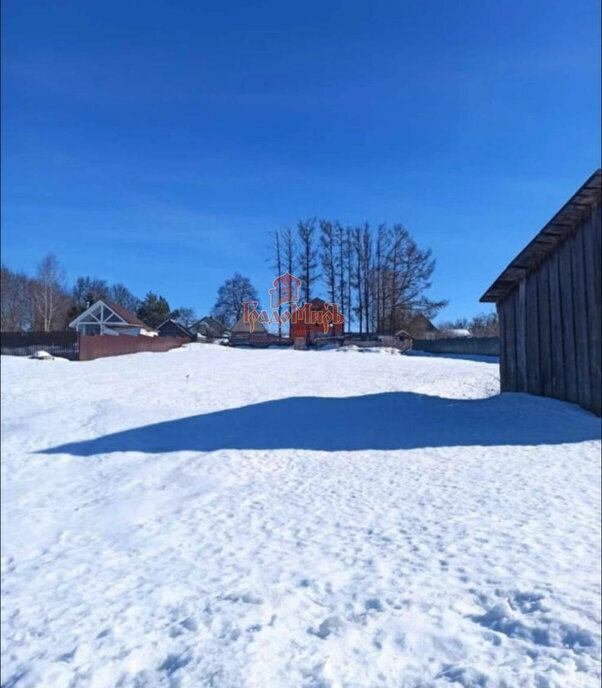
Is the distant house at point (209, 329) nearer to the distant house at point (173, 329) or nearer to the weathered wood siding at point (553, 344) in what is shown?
the distant house at point (173, 329)

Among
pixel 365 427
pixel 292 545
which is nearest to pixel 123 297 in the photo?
pixel 292 545

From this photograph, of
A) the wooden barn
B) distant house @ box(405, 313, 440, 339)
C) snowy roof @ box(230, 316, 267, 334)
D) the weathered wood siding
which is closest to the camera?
snowy roof @ box(230, 316, 267, 334)

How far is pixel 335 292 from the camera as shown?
84.6 inches

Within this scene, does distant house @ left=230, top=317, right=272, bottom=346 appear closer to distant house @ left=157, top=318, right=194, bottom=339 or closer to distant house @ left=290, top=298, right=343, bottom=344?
distant house @ left=290, top=298, right=343, bottom=344

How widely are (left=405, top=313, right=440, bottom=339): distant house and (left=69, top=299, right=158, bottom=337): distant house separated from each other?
47.6 inches

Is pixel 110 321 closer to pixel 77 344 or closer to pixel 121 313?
pixel 121 313

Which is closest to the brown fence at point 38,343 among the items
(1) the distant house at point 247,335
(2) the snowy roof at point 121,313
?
(2) the snowy roof at point 121,313

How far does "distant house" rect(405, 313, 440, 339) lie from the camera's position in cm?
237

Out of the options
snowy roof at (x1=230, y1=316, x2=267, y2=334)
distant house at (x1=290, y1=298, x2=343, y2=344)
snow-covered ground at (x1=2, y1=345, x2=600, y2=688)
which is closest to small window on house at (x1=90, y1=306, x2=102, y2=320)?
snowy roof at (x1=230, y1=316, x2=267, y2=334)

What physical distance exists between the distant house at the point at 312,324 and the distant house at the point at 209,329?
→ 0.99 feet

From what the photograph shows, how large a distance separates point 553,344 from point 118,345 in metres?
8.11

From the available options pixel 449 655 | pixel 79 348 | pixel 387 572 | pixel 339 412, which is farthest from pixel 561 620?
pixel 339 412

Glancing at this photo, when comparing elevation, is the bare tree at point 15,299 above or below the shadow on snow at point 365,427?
above

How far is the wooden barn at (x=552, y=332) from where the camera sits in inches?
178
